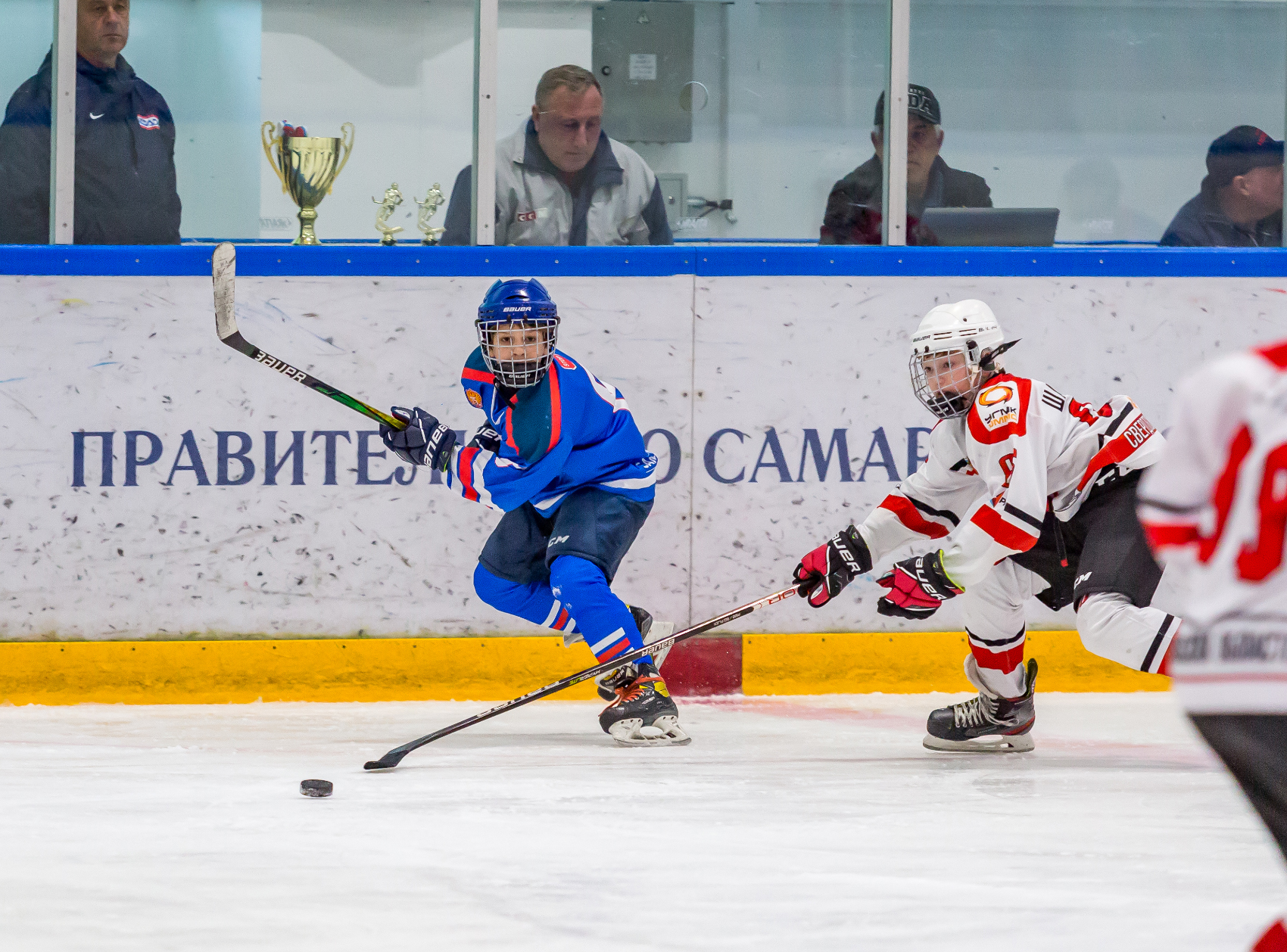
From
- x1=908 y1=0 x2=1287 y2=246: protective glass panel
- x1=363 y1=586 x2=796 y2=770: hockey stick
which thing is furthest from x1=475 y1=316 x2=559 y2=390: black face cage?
x1=908 y1=0 x2=1287 y2=246: protective glass panel

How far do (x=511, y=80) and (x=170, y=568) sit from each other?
5.21 feet

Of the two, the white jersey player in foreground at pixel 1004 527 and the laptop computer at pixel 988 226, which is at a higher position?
the laptop computer at pixel 988 226

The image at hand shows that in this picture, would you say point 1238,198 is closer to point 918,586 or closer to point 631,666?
point 918,586

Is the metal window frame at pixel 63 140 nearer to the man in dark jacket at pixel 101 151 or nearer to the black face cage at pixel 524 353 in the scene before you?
the man in dark jacket at pixel 101 151

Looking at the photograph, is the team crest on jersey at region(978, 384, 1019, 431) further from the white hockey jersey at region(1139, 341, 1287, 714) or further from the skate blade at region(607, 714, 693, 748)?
the white hockey jersey at region(1139, 341, 1287, 714)

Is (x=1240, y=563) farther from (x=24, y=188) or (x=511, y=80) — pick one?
(x=24, y=188)

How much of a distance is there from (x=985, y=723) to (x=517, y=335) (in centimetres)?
135

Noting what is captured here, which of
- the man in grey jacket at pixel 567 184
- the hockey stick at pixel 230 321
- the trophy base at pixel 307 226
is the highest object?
the man in grey jacket at pixel 567 184

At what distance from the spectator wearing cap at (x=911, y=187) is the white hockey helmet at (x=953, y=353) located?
3.51 ft

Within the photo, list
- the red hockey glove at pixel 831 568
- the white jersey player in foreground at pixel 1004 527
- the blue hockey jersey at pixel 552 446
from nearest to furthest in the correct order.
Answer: the white jersey player in foreground at pixel 1004 527 → the red hockey glove at pixel 831 568 → the blue hockey jersey at pixel 552 446

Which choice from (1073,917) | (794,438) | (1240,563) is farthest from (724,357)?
(1240,563)

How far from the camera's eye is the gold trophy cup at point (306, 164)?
13.5 feet

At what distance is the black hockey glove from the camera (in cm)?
351

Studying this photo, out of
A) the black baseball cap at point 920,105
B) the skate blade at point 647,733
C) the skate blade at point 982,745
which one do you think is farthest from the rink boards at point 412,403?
the skate blade at point 982,745
